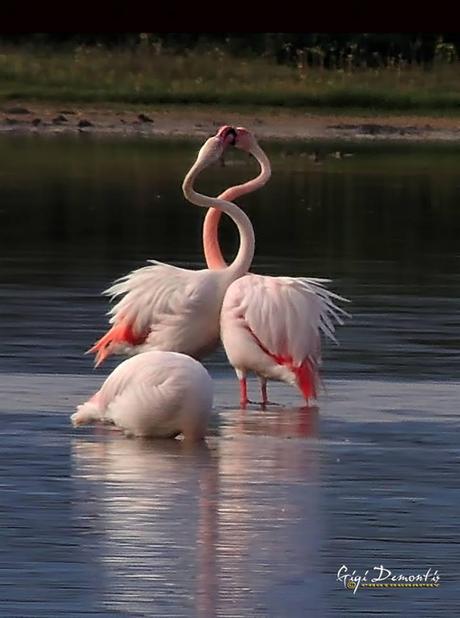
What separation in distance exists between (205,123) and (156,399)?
2440cm

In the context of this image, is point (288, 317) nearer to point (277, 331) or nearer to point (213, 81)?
point (277, 331)

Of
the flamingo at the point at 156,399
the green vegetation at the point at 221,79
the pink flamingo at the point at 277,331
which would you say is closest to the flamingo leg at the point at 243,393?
the pink flamingo at the point at 277,331

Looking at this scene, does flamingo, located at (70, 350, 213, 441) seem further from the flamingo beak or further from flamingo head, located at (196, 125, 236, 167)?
the flamingo beak

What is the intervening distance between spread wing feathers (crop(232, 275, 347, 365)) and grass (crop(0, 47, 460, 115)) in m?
25.0

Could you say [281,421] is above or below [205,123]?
above

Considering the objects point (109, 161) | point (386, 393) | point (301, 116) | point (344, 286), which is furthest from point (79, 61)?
point (386, 393)

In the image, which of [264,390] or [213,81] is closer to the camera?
[264,390]

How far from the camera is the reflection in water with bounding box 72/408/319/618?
691 cm

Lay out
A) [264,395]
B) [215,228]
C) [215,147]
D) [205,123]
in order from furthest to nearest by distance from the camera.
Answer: [205,123] → [215,147] → [215,228] → [264,395]

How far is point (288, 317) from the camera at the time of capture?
10.8 metres

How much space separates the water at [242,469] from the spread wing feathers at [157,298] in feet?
1.13

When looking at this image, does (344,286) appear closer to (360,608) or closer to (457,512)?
(457,512)

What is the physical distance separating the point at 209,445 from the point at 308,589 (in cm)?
252

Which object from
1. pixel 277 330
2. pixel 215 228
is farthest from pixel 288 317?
pixel 215 228
